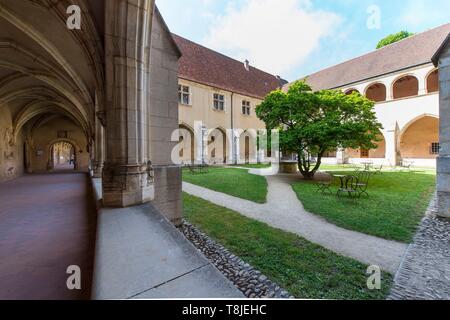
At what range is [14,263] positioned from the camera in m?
2.38

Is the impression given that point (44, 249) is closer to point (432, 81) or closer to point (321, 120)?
point (321, 120)

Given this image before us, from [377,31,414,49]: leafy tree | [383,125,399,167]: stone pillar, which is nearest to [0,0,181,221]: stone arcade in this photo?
[383,125,399,167]: stone pillar

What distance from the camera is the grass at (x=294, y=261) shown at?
2.48m

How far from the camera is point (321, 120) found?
36.2 ft

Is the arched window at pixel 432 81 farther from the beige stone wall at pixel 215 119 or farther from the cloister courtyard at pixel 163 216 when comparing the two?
the cloister courtyard at pixel 163 216

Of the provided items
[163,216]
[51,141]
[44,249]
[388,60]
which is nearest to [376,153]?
[388,60]

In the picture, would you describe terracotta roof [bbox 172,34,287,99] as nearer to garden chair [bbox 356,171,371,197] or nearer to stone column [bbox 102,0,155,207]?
garden chair [bbox 356,171,371,197]

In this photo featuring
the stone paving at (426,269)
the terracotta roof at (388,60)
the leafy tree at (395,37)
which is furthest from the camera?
the leafy tree at (395,37)

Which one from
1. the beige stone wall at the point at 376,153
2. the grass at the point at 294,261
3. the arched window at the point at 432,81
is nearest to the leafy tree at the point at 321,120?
the grass at the point at 294,261

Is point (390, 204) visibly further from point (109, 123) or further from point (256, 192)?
point (109, 123)

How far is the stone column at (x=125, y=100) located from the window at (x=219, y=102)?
19935mm

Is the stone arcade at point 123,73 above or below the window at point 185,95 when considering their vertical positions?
below

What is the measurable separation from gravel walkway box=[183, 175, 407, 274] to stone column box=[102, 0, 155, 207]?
3.17 metres

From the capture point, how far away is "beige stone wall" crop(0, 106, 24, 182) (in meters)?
11.7
